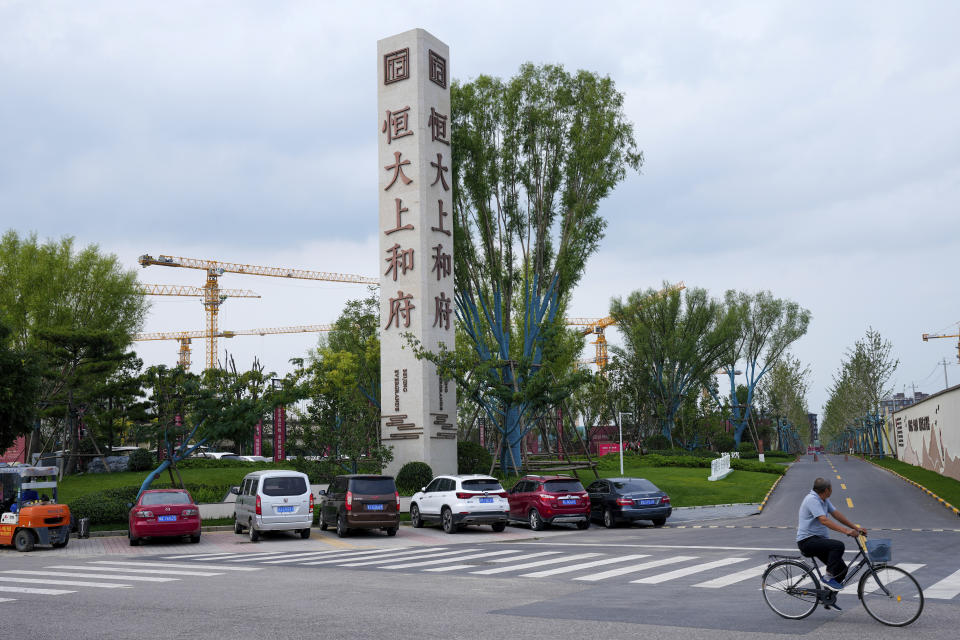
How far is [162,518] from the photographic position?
21.6 metres

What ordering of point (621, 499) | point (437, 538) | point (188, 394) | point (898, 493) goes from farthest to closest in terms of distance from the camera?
point (898, 493) < point (188, 394) < point (621, 499) < point (437, 538)

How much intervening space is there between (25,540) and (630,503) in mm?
16880

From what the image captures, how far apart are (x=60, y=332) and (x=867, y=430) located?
7950cm

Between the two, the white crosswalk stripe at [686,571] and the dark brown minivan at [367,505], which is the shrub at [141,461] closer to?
the dark brown minivan at [367,505]

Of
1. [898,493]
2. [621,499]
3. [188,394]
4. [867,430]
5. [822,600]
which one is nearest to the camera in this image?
[822,600]

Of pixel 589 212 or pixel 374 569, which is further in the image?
pixel 589 212

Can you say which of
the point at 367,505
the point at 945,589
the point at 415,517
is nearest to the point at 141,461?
the point at 415,517

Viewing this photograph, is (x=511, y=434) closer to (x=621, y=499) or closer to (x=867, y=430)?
(x=621, y=499)

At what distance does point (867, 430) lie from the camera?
8825 cm

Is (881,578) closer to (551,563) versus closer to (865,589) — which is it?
(865,589)

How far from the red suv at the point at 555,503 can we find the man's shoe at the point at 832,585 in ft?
52.5

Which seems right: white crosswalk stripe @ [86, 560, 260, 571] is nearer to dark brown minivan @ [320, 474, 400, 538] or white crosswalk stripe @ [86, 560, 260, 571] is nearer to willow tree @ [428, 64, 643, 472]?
dark brown minivan @ [320, 474, 400, 538]

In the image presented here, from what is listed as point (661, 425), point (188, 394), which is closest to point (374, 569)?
point (188, 394)

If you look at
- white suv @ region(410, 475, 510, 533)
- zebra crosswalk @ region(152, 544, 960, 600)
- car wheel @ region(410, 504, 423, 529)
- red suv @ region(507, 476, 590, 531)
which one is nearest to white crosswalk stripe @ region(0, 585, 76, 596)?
zebra crosswalk @ region(152, 544, 960, 600)
